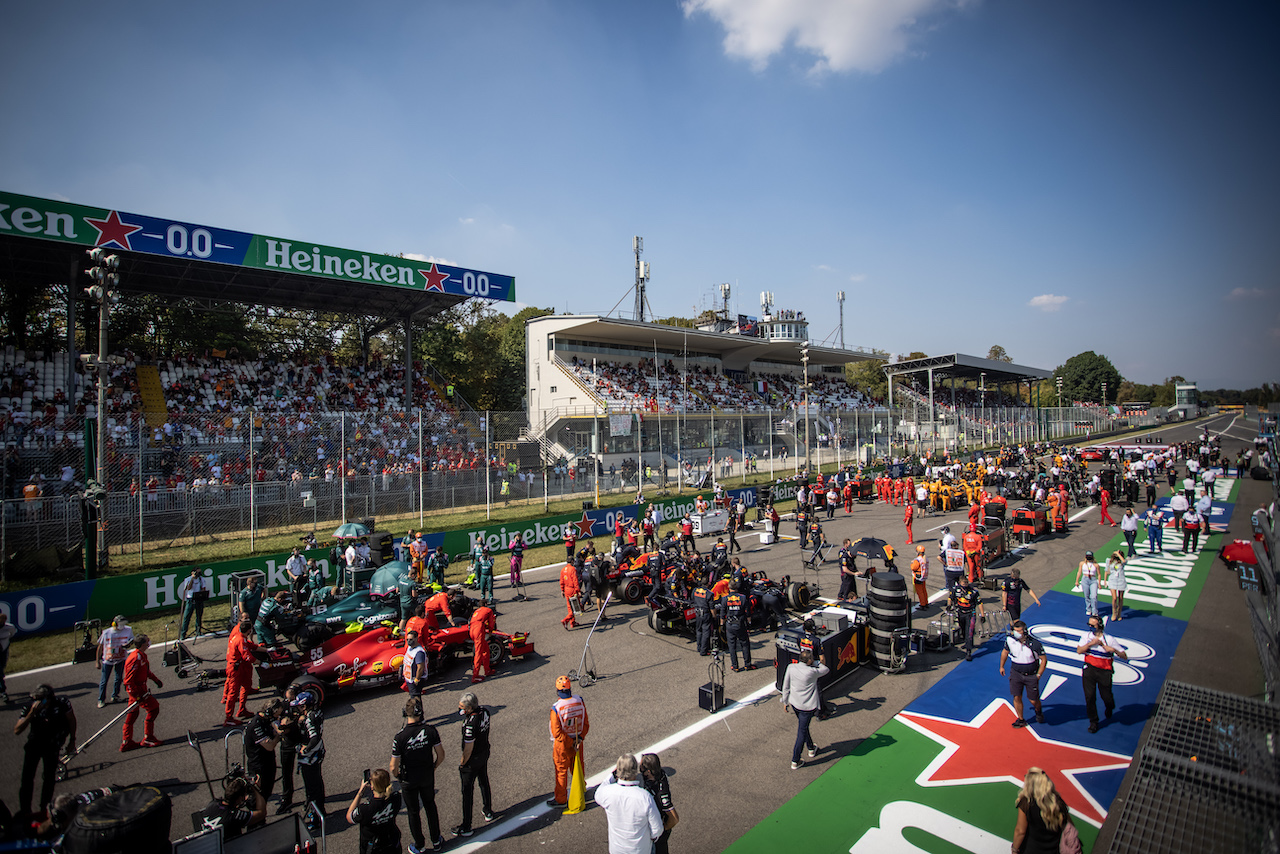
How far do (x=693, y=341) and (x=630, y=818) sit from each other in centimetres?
4434

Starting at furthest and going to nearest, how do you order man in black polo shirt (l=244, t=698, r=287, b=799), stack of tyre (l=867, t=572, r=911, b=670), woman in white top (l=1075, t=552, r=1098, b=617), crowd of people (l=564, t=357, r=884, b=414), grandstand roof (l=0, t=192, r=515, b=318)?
crowd of people (l=564, t=357, r=884, b=414) → grandstand roof (l=0, t=192, r=515, b=318) → woman in white top (l=1075, t=552, r=1098, b=617) → stack of tyre (l=867, t=572, r=911, b=670) → man in black polo shirt (l=244, t=698, r=287, b=799)

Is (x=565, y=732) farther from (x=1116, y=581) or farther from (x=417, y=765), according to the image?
(x=1116, y=581)

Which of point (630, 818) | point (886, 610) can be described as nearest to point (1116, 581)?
point (886, 610)

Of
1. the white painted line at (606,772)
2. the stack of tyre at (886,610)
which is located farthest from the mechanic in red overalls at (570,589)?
the stack of tyre at (886,610)

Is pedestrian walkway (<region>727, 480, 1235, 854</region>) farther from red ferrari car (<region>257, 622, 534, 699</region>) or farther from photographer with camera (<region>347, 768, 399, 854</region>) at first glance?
red ferrari car (<region>257, 622, 534, 699</region>)

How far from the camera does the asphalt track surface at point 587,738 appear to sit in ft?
21.2

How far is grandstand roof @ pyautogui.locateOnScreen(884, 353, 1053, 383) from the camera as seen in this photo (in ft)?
175

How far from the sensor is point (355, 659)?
972cm

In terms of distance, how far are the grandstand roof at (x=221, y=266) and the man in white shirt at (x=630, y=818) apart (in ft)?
81.9

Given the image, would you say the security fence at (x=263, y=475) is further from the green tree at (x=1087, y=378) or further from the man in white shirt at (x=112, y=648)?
the green tree at (x=1087, y=378)

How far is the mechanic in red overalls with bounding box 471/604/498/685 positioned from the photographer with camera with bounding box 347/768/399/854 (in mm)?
4978

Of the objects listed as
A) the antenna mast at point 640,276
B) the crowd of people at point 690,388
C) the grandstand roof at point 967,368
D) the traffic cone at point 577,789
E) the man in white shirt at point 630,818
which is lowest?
the traffic cone at point 577,789

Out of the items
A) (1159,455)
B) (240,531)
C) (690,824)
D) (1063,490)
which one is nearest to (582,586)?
(690,824)

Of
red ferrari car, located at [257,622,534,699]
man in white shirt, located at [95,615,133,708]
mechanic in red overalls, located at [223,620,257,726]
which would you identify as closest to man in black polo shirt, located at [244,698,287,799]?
mechanic in red overalls, located at [223,620,257,726]
